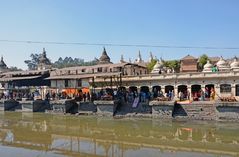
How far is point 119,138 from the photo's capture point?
23.5 metres

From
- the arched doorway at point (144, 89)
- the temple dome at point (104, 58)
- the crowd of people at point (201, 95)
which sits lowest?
the crowd of people at point (201, 95)

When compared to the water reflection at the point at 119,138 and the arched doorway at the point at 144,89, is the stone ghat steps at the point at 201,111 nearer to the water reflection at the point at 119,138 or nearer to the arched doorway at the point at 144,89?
the water reflection at the point at 119,138

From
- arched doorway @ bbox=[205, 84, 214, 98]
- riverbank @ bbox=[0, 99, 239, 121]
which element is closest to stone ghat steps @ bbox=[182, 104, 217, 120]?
riverbank @ bbox=[0, 99, 239, 121]

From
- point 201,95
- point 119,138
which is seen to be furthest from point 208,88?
point 119,138

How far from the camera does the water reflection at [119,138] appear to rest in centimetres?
1892

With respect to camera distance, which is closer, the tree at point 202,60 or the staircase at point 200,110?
the staircase at point 200,110

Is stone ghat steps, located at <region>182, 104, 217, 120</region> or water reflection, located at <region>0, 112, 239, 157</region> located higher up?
stone ghat steps, located at <region>182, 104, 217, 120</region>

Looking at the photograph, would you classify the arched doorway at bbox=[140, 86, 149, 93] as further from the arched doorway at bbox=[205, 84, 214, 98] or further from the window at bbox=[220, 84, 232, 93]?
the window at bbox=[220, 84, 232, 93]

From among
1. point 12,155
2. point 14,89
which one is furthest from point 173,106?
point 14,89

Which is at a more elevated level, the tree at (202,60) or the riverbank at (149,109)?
the tree at (202,60)

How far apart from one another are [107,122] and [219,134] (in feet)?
36.5

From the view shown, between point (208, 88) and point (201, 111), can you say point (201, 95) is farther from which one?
point (201, 111)

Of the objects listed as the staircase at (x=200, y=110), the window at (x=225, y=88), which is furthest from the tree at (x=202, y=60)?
the staircase at (x=200, y=110)

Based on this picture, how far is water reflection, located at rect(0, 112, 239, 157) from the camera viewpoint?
62.1 ft
